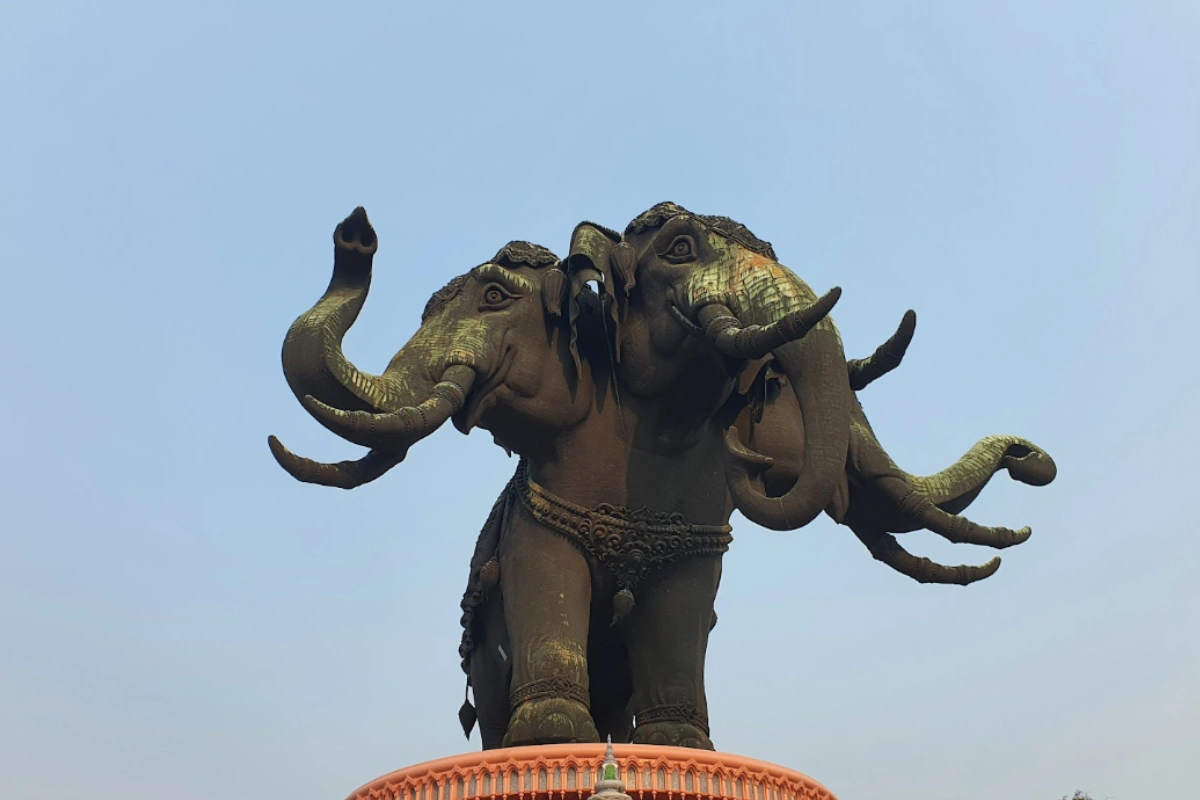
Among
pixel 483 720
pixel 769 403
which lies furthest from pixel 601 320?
pixel 483 720

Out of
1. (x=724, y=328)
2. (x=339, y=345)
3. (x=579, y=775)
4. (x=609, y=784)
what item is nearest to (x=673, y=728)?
(x=579, y=775)

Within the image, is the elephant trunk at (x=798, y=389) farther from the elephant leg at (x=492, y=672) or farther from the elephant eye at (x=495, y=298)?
the elephant leg at (x=492, y=672)

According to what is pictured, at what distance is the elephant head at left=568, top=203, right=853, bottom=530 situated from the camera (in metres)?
7.69

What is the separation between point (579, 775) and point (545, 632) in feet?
4.41

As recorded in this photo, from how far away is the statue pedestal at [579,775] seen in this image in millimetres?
6801

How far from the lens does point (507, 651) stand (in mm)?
8562

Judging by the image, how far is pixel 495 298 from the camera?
8.50 metres

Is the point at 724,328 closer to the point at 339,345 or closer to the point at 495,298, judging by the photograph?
the point at 495,298

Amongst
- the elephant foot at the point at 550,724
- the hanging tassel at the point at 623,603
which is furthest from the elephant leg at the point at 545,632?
the hanging tassel at the point at 623,603

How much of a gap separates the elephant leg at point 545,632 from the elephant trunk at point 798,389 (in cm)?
102

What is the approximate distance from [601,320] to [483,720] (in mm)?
2276

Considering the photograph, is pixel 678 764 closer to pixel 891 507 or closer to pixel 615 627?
pixel 615 627

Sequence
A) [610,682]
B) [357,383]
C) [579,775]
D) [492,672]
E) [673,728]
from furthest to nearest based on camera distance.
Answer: [610,682]
[492,672]
[673,728]
[357,383]
[579,775]

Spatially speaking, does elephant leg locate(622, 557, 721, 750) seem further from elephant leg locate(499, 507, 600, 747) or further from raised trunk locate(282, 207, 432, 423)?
raised trunk locate(282, 207, 432, 423)
